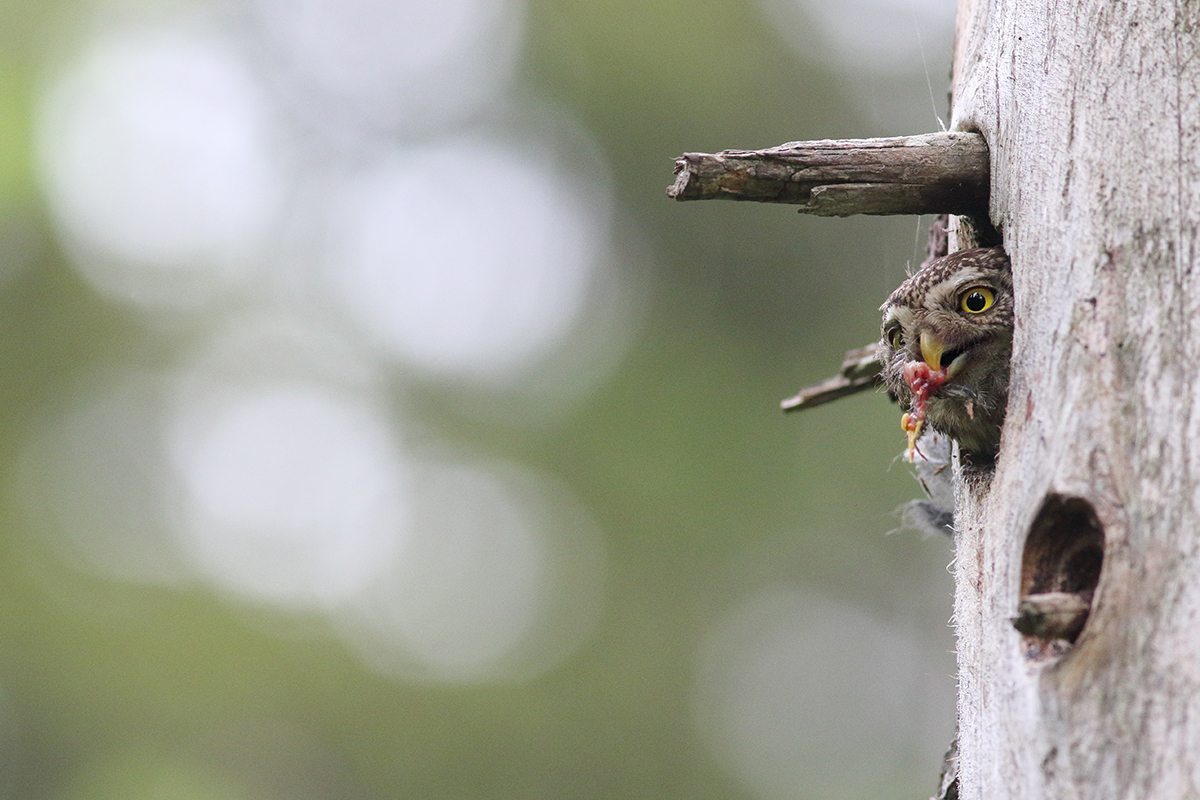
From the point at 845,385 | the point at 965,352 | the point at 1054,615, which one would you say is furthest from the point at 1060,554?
the point at 845,385

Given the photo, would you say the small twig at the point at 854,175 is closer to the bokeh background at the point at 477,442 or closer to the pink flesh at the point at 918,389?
the pink flesh at the point at 918,389

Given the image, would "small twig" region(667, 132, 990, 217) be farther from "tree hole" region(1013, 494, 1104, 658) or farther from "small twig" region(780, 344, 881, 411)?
"small twig" region(780, 344, 881, 411)

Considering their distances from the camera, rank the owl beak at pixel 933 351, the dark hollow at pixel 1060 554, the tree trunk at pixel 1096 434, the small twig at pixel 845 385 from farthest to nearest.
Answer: the small twig at pixel 845 385 → the owl beak at pixel 933 351 → the dark hollow at pixel 1060 554 → the tree trunk at pixel 1096 434

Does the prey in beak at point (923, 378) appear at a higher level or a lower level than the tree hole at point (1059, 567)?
higher

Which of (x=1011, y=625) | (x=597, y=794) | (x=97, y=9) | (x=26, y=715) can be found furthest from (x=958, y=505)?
(x=97, y=9)

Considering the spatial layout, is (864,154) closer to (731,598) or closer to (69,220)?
(731,598)

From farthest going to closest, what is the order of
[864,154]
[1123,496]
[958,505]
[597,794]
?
[597,794] → [958,505] → [864,154] → [1123,496]

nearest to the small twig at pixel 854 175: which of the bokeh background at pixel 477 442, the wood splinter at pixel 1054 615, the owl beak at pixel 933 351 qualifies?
the owl beak at pixel 933 351

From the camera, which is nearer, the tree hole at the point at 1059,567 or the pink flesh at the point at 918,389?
the tree hole at the point at 1059,567
